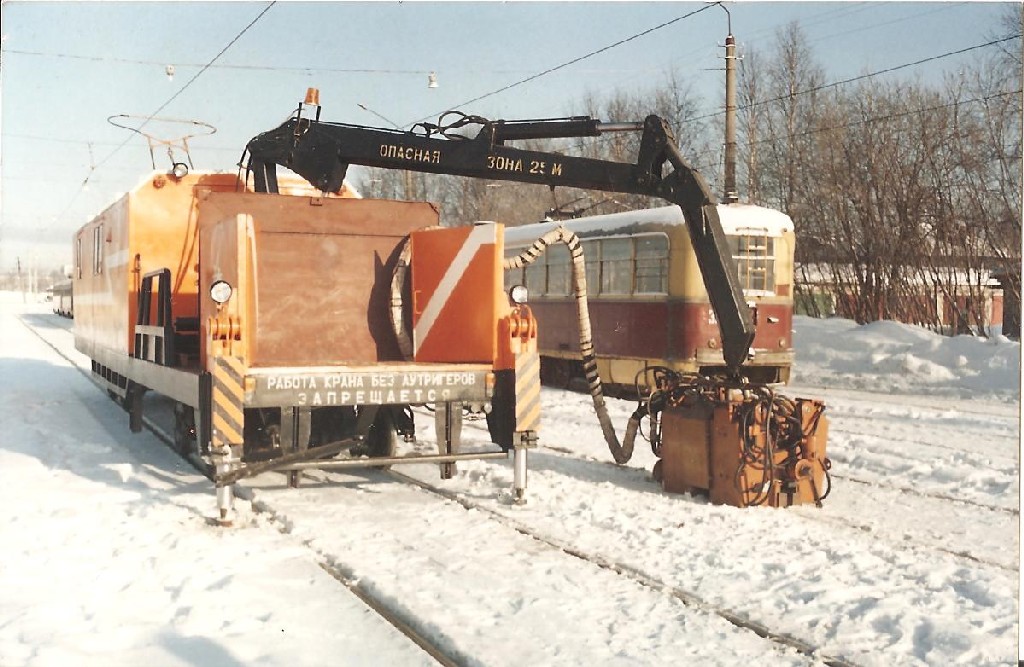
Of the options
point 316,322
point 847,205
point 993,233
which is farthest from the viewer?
point 847,205

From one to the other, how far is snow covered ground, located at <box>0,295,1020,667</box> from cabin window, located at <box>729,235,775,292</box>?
6086mm

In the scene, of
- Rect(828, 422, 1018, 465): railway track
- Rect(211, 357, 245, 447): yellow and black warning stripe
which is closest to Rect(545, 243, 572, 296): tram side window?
Rect(828, 422, 1018, 465): railway track

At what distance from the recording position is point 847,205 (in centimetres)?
2927

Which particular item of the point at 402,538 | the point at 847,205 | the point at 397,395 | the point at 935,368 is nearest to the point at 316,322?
the point at 397,395

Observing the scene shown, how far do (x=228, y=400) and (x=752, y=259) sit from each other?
11383 millimetres

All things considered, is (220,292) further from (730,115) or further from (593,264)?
(730,115)

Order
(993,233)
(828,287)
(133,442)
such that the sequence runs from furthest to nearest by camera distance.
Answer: (828,287) → (993,233) → (133,442)

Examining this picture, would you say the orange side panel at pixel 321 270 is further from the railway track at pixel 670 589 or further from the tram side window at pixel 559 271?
the tram side window at pixel 559 271

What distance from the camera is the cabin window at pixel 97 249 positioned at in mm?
12282

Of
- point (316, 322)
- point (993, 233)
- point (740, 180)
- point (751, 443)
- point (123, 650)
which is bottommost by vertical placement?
point (123, 650)

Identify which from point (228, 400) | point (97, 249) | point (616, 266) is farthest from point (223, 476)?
point (616, 266)

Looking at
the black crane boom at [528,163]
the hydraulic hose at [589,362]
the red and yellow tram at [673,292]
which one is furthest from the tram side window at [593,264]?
the hydraulic hose at [589,362]

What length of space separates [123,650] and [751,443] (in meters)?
4.96

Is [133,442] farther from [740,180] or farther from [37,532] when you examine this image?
[740,180]
